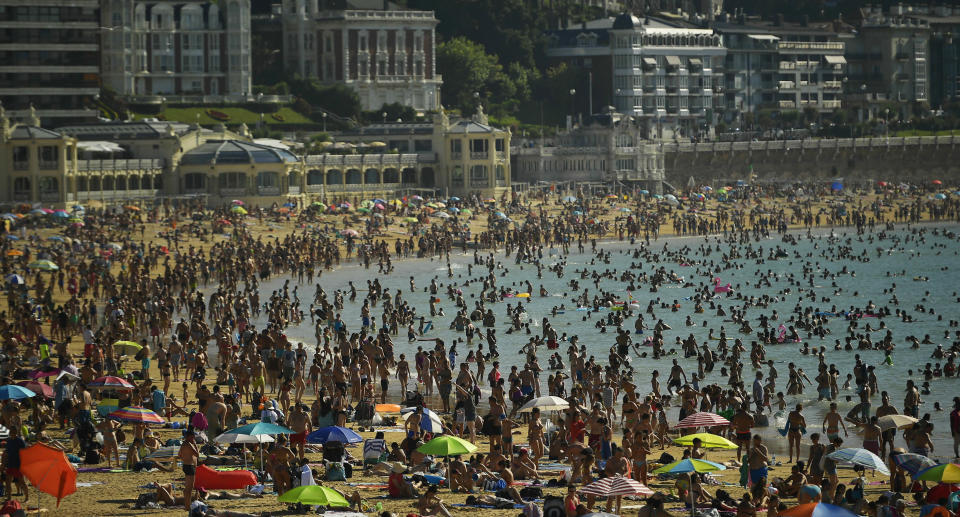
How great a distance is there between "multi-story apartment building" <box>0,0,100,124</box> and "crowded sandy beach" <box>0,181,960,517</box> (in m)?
21.4

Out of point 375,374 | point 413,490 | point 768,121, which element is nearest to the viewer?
point 413,490

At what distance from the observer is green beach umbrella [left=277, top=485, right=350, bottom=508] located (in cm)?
2391

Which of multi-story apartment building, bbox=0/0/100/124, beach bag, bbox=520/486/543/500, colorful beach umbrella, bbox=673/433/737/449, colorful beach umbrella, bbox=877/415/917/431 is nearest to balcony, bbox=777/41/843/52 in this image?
multi-story apartment building, bbox=0/0/100/124

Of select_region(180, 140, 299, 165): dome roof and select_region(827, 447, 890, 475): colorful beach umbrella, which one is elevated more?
select_region(180, 140, 299, 165): dome roof

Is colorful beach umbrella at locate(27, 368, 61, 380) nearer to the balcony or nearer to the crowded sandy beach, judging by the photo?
the crowded sandy beach

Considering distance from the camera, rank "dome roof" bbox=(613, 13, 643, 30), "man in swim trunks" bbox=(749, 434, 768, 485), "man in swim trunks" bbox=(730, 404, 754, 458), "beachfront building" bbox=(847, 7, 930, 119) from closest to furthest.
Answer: "man in swim trunks" bbox=(749, 434, 768, 485) → "man in swim trunks" bbox=(730, 404, 754, 458) → "dome roof" bbox=(613, 13, 643, 30) → "beachfront building" bbox=(847, 7, 930, 119)

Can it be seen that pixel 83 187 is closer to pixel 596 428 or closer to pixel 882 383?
pixel 882 383

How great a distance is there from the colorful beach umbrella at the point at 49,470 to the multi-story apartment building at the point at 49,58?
→ 8169cm

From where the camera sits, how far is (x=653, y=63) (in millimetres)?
133750

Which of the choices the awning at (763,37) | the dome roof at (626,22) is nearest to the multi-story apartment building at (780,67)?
the awning at (763,37)

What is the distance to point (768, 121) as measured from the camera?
139750mm

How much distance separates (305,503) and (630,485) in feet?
16.0

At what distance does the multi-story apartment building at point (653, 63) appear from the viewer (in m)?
133

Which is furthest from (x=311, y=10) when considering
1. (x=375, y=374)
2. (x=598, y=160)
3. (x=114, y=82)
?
(x=375, y=374)
